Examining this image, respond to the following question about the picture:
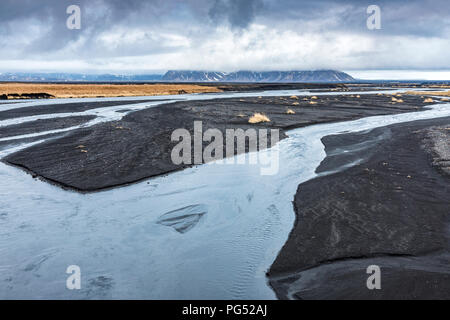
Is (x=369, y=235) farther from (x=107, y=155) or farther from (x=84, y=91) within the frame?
(x=84, y=91)

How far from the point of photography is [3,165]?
1655 cm

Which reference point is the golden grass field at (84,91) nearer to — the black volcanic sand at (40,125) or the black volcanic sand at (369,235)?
the black volcanic sand at (40,125)

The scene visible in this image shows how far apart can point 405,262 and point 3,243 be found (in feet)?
34.8

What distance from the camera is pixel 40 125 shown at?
29.0 metres

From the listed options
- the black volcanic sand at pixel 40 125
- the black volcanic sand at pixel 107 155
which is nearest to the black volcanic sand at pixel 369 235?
the black volcanic sand at pixel 107 155

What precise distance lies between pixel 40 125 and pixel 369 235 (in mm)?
29556

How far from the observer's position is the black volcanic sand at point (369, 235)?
6793 mm

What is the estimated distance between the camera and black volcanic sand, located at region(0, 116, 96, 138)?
83.7 ft

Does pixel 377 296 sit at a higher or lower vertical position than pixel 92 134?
lower

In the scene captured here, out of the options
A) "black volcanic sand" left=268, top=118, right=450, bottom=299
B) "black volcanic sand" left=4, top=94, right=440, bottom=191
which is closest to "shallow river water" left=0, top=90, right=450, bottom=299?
"black volcanic sand" left=268, top=118, right=450, bottom=299

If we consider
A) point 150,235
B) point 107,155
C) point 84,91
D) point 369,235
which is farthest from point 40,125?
point 84,91

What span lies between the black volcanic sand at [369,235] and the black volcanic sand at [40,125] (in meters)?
23.2
